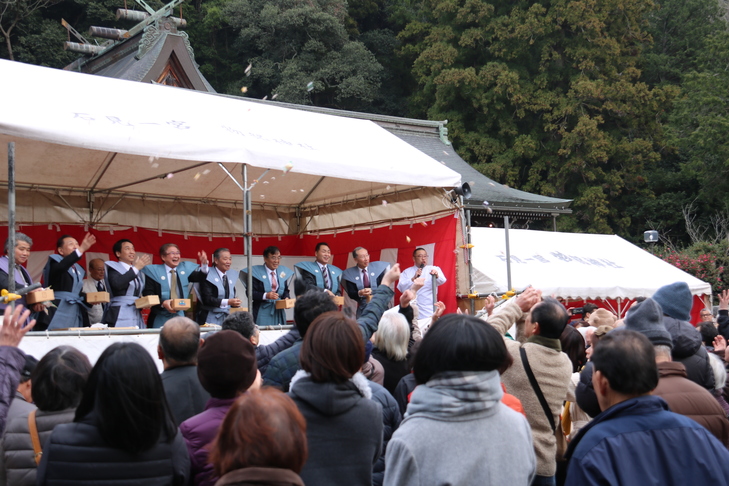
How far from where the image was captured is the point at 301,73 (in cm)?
2211

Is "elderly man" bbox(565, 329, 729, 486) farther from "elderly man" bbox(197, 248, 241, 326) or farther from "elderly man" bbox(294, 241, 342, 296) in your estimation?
"elderly man" bbox(294, 241, 342, 296)

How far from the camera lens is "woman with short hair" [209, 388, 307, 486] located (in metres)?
1.54

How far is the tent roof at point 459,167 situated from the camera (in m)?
13.6

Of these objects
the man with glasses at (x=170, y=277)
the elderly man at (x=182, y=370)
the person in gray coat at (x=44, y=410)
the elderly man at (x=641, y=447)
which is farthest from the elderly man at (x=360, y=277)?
the elderly man at (x=641, y=447)

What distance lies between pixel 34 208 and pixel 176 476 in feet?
22.9

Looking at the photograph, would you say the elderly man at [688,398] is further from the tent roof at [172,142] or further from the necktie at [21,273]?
the necktie at [21,273]

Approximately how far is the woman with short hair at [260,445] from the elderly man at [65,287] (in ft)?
16.3

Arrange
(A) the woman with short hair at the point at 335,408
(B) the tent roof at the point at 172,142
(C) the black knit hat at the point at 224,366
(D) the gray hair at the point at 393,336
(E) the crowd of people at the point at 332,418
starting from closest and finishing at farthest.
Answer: (E) the crowd of people at the point at 332,418 < (A) the woman with short hair at the point at 335,408 < (C) the black knit hat at the point at 224,366 < (D) the gray hair at the point at 393,336 < (B) the tent roof at the point at 172,142

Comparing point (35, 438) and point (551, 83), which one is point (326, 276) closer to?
point (35, 438)

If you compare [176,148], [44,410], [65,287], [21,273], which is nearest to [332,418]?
[44,410]

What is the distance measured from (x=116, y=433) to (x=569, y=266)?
995cm

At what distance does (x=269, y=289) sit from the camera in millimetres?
7875

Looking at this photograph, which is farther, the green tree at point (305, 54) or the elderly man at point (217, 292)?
the green tree at point (305, 54)

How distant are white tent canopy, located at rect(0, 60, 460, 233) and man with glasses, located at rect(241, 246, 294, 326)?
4.50 ft
